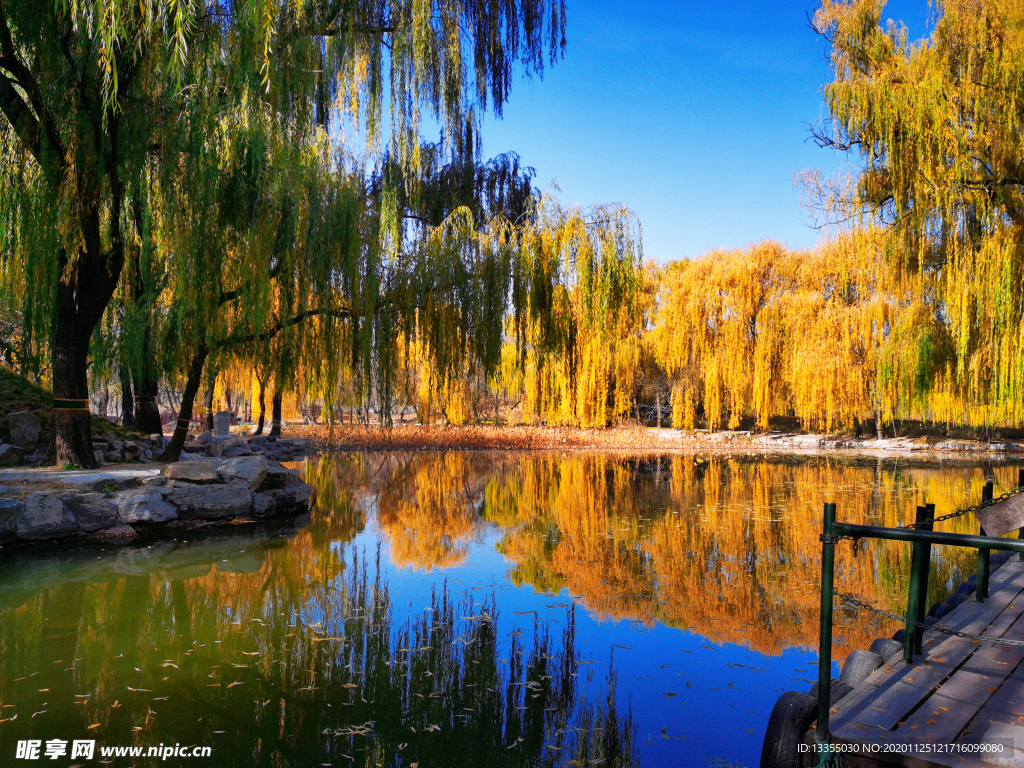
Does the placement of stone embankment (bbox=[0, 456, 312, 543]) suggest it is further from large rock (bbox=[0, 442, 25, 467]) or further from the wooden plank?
the wooden plank

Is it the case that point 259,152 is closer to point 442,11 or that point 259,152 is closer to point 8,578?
point 442,11

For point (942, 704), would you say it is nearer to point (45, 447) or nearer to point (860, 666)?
point (860, 666)

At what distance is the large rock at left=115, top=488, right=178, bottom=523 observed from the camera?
21.0 ft

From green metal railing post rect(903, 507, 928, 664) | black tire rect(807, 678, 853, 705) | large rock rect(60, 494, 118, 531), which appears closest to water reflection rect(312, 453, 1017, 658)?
green metal railing post rect(903, 507, 928, 664)

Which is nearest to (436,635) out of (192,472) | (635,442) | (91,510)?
(91,510)

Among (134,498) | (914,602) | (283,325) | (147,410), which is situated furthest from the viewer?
(147,410)

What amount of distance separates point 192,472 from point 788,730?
6.52m

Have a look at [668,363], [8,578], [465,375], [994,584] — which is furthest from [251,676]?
[668,363]

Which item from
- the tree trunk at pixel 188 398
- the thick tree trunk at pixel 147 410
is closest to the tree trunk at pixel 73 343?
the tree trunk at pixel 188 398

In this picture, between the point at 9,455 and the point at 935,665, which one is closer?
the point at 935,665

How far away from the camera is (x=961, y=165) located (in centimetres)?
636

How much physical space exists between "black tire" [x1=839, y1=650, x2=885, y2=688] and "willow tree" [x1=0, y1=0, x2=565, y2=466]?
465 centimetres

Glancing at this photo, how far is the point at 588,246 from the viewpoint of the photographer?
7.84m

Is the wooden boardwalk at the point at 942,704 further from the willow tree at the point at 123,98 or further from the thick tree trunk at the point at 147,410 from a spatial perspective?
the thick tree trunk at the point at 147,410
